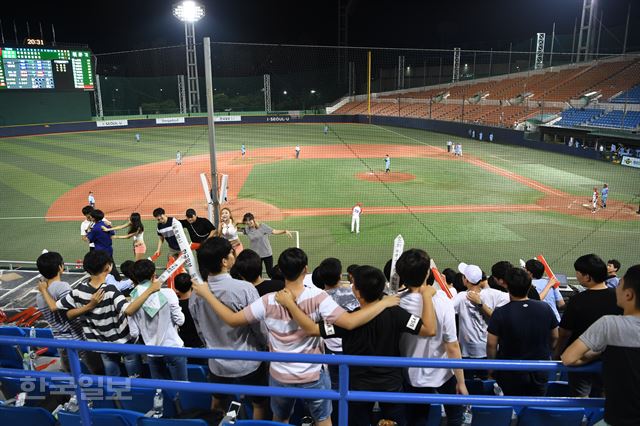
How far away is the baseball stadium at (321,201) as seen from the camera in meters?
3.61

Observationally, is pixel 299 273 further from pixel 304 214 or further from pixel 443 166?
pixel 443 166

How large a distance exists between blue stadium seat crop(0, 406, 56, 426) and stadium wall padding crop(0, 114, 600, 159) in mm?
35276

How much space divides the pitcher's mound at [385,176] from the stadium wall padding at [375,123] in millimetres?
Result: 14762

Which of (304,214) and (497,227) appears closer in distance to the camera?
(497,227)

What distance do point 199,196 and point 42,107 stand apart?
115 ft

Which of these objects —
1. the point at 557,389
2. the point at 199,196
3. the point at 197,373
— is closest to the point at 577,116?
the point at 199,196

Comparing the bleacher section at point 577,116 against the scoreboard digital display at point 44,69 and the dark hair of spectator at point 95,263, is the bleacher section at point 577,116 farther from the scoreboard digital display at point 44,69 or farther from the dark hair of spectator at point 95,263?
the scoreboard digital display at point 44,69

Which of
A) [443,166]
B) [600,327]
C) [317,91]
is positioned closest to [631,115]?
[443,166]

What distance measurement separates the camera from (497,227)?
639 inches

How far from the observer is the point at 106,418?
11.4ft

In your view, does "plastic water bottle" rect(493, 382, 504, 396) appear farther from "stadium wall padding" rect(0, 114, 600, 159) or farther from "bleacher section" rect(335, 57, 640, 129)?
"stadium wall padding" rect(0, 114, 600, 159)

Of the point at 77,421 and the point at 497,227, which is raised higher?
the point at 77,421

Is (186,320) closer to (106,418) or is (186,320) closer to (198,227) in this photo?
(106,418)

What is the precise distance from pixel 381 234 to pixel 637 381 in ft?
41.4
